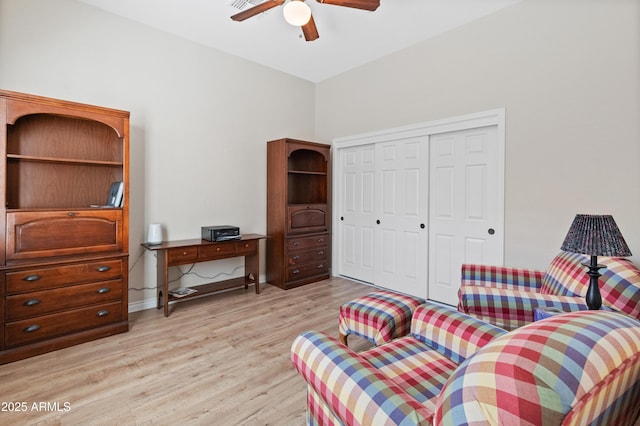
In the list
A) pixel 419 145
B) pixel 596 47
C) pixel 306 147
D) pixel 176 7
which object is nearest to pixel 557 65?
pixel 596 47

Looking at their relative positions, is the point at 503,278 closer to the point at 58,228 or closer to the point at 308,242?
the point at 308,242

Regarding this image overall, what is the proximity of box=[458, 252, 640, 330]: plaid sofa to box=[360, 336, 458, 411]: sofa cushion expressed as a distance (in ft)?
Answer: 2.01

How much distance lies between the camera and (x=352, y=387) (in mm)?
1001

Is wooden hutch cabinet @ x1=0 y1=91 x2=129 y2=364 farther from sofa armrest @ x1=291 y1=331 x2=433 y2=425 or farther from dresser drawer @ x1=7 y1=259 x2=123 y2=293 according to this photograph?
sofa armrest @ x1=291 y1=331 x2=433 y2=425

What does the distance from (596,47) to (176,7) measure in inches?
152

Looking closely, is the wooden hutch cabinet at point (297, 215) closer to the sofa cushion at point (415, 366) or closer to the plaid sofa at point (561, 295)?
the plaid sofa at point (561, 295)

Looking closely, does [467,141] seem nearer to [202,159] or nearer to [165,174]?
[202,159]

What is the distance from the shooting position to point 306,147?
4.42 meters

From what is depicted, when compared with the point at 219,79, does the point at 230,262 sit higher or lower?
lower

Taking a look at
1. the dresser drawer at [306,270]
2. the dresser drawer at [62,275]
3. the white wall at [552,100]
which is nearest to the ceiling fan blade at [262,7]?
the white wall at [552,100]

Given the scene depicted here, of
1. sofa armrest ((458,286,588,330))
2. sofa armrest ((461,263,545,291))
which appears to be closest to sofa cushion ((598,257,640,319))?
sofa armrest ((458,286,588,330))

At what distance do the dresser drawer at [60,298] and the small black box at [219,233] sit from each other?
3.33ft

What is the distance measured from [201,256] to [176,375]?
1448 mm

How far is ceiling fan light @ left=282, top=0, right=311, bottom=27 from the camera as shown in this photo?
95.7 inches
